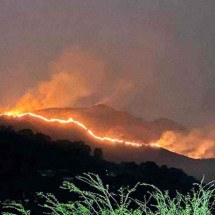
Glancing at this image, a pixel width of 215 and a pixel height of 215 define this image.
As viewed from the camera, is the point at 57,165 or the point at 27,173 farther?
the point at 57,165

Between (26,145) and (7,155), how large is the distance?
13.0 m

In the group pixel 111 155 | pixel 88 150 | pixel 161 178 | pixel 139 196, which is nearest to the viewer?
pixel 139 196

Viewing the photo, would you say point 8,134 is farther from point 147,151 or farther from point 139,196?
point 147,151

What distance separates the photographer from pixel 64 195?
6781cm

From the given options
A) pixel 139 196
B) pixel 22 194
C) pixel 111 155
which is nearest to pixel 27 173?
pixel 22 194

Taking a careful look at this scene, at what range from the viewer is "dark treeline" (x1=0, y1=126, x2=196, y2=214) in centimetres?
7131

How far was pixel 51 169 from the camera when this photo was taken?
92125 mm

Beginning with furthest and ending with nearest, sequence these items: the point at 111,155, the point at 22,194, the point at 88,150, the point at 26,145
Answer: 1. the point at 111,155
2. the point at 88,150
3. the point at 26,145
4. the point at 22,194

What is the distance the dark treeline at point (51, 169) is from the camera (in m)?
71.3

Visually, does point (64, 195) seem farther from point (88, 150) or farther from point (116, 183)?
point (88, 150)

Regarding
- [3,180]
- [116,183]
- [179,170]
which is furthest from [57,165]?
[179,170]

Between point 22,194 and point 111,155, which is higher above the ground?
point 111,155

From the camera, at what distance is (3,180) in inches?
2899

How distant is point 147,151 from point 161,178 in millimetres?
92420
